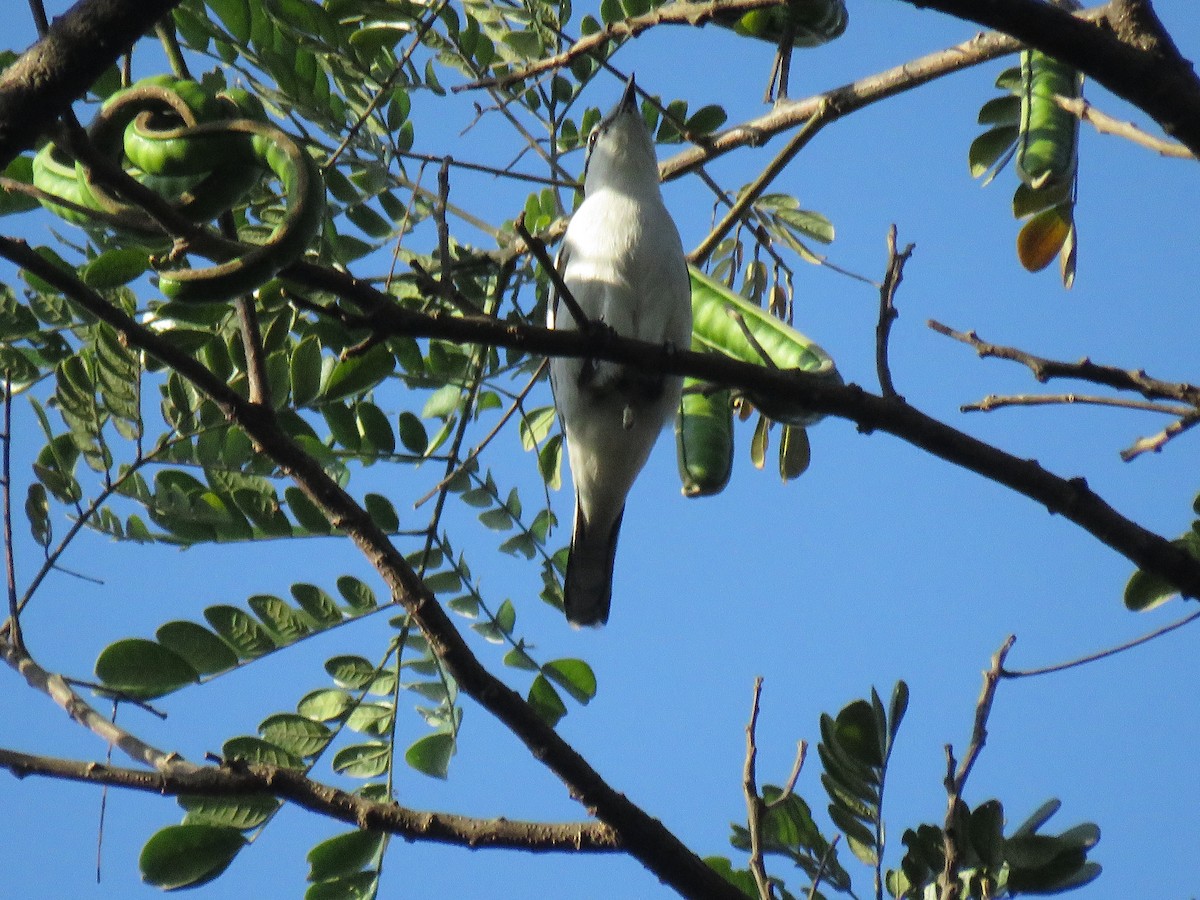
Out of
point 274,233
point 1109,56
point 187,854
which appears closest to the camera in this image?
point 274,233

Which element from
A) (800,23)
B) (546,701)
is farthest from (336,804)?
(800,23)

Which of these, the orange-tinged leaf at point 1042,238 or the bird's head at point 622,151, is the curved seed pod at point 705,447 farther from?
the bird's head at point 622,151

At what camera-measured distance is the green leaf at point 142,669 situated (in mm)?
2609

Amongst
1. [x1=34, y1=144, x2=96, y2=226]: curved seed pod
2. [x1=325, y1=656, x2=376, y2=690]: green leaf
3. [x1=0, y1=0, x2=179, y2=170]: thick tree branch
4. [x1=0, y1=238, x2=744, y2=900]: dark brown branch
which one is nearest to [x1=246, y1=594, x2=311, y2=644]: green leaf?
[x1=325, y1=656, x2=376, y2=690]: green leaf

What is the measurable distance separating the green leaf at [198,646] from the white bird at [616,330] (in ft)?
5.05

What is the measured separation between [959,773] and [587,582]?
2.00m

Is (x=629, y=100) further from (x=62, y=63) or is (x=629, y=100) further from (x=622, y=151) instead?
(x=62, y=63)

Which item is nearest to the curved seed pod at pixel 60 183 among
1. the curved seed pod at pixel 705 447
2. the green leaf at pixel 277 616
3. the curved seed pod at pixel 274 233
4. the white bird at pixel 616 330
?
the curved seed pod at pixel 274 233

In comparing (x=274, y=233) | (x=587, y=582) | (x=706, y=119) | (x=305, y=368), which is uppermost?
(x=706, y=119)

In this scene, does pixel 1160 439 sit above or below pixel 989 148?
below

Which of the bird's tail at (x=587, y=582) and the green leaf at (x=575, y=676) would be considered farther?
the bird's tail at (x=587, y=582)

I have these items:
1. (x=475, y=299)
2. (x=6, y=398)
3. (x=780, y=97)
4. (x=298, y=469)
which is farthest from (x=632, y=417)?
(x=6, y=398)

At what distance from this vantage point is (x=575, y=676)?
10.8 feet

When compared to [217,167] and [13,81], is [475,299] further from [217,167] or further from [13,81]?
[13,81]
